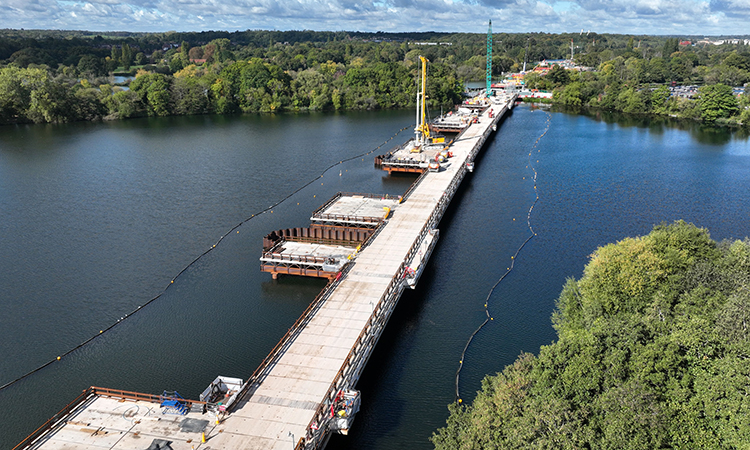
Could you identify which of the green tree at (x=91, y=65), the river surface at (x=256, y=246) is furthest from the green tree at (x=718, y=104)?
the green tree at (x=91, y=65)

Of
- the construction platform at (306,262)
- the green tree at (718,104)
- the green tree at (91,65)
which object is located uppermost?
the green tree at (91,65)

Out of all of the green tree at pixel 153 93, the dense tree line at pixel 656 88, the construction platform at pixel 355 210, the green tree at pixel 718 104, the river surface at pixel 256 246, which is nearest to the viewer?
the river surface at pixel 256 246

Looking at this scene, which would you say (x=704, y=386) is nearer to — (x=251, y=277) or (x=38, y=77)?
(x=251, y=277)

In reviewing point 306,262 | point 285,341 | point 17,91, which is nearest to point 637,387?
point 285,341

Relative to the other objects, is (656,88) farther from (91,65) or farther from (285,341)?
(91,65)

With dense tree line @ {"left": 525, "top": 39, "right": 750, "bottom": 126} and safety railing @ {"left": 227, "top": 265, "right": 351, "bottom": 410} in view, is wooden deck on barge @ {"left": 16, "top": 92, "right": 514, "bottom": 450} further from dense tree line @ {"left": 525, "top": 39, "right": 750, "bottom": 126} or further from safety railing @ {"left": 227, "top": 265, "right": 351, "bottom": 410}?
dense tree line @ {"left": 525, "top": 39, "right": 750, "bottom": 126}

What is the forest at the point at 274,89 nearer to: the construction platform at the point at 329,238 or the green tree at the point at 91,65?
the green tree at the point at 91,65

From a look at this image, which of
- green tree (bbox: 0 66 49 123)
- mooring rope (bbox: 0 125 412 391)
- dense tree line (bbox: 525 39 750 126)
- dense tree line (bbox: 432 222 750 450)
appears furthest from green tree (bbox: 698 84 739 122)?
green tree (bbox: 0 66 49 123)
